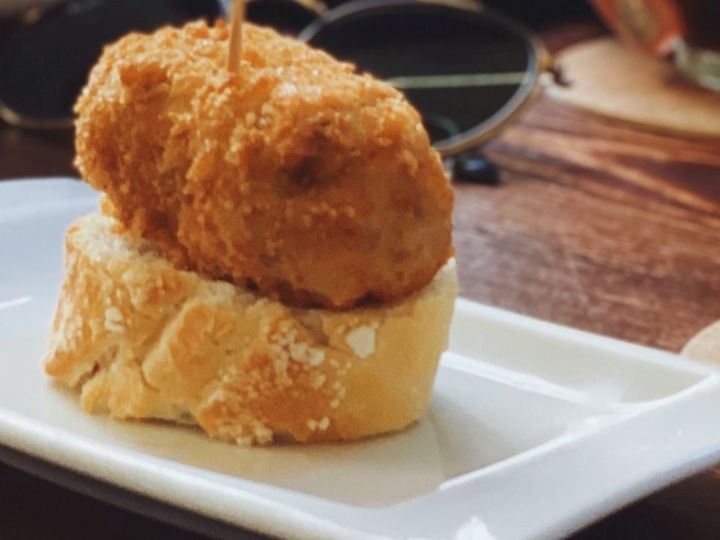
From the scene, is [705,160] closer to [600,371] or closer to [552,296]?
[552,296]

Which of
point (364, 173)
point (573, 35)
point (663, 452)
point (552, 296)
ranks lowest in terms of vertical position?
point (573, 35)

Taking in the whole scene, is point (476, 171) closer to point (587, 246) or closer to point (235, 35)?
point (587, 246)

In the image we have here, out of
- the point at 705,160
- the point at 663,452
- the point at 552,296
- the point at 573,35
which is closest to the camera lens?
the point at 663,452

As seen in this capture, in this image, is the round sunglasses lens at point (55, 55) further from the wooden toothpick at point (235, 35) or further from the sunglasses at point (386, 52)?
the wooden toothpick at point (235, 35)

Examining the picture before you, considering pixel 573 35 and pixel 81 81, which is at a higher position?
pixel 81 81

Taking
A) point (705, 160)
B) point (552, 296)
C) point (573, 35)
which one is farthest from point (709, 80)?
point (552, 296)

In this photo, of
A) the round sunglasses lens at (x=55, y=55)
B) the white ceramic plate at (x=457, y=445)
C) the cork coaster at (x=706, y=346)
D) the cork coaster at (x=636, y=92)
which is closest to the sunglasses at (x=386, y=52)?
the round sunglasses lens at (x=55, y=55)

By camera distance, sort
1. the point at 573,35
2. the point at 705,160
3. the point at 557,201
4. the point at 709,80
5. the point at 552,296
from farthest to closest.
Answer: the point at 573,35
the point at 709,80
the point at 705,160
the point at 557,201
the point at 552,296
